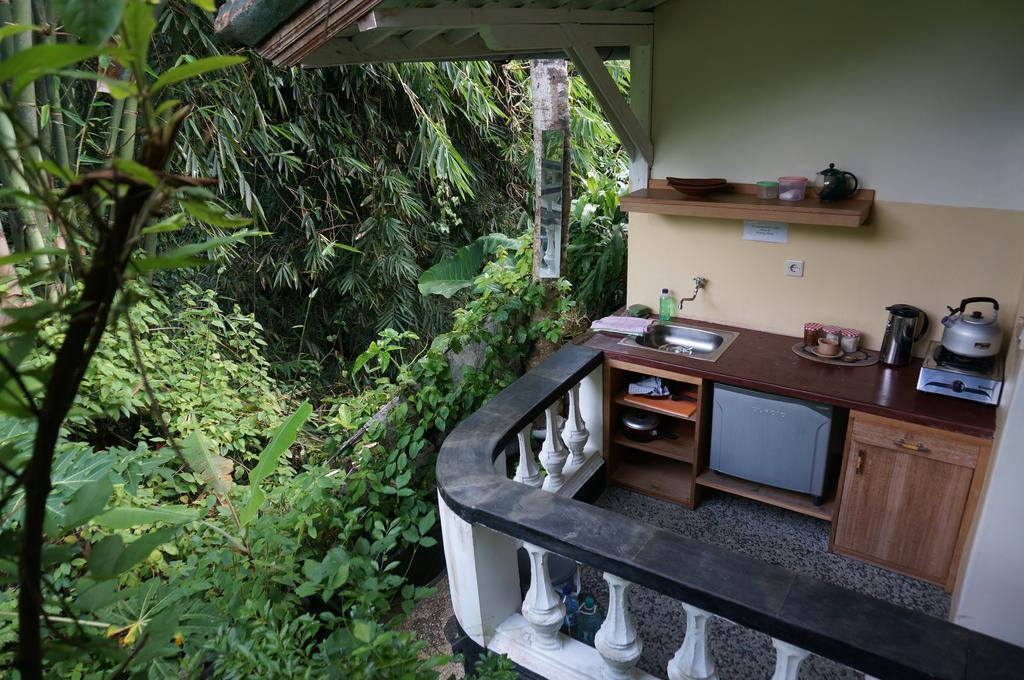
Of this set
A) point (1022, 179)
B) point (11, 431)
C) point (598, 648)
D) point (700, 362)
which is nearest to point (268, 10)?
point (11, 431)

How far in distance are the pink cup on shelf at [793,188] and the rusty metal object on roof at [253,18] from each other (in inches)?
87.2

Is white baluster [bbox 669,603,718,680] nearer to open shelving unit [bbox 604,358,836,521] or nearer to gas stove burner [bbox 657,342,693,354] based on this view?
open shelving unit [bbox 604,358,836,521]

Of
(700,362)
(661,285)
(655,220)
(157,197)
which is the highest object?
(157,197)

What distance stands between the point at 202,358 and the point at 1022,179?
390cm

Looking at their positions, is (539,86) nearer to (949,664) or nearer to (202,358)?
(202,358)

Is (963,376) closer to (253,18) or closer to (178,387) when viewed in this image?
(253,18)


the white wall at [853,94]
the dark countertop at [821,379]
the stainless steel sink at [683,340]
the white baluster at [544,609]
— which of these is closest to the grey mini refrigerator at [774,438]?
the dark countertop at [821,379]

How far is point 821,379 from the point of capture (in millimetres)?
2820

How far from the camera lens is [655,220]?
137 inches

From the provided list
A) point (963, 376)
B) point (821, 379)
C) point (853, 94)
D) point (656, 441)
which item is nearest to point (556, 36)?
point (853, 94)

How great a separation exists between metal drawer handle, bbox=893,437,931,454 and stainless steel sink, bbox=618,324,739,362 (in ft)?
2.83

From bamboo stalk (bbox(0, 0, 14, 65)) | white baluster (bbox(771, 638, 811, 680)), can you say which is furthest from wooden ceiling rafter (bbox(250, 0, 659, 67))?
white baluster (bbox(771, 638, 811, 680))

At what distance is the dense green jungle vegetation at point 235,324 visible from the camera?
443 mm

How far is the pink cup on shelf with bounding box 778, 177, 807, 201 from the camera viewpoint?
9.69 ft
